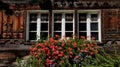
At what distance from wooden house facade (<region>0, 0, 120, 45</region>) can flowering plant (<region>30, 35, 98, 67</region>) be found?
312 centimetres

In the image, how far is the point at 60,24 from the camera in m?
12.0

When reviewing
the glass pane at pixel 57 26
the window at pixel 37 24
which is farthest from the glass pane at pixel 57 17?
the window at pixel 37 24

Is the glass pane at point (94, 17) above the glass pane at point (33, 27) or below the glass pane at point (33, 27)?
above

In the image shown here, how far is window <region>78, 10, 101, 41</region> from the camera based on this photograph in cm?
1198

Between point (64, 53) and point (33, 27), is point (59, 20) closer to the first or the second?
point (33, 27)

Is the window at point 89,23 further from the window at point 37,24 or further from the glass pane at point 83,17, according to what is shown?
the window at point 37,24

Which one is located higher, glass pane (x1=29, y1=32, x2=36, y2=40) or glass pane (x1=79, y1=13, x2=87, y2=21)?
glass pane (x1=79, y1=13, x2=87, y2=21)

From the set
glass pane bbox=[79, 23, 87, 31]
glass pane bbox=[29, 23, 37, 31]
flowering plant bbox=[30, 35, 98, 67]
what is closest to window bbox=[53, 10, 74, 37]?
glass pane bbox=[79, 23, 87, 31]

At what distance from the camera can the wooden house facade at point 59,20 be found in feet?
38.3

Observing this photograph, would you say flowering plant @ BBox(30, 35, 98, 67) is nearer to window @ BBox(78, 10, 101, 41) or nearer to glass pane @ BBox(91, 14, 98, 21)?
window @ BBox(78, 10, 101, 41)

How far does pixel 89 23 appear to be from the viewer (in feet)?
39.3

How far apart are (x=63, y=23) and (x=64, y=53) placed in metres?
3.81

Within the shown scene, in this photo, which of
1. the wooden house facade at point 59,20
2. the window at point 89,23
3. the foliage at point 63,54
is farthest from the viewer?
the window at point 89,23

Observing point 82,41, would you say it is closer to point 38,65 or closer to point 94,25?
point 38,65
